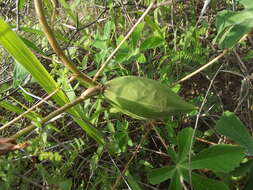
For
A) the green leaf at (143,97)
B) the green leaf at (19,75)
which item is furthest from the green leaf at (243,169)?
the green leaf at (19,75)

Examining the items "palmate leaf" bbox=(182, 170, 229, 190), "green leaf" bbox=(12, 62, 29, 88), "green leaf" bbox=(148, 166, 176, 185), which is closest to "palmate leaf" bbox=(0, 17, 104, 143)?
"green leaf" bbox=(12, 62, 29, 88)

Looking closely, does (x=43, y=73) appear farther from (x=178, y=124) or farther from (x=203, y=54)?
(x=203, y=54)

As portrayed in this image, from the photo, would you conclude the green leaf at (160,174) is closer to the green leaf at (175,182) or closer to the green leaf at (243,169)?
the green leaf at (175,182)

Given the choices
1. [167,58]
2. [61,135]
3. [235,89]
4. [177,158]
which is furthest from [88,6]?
[177,158]

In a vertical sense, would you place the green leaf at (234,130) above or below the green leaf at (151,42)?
below

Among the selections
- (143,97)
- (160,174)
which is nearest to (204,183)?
(160,174)

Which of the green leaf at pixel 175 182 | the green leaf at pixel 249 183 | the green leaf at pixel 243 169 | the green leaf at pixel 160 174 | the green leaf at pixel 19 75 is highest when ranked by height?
the green leaf at pixel 19 75

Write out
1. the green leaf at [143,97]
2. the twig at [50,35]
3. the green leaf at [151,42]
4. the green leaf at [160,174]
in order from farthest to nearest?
1. the green leaf at [151,42]
2. the green leaf at [160,174]
3. the green leaf at [143,97]
4. the twig at [50,35]
